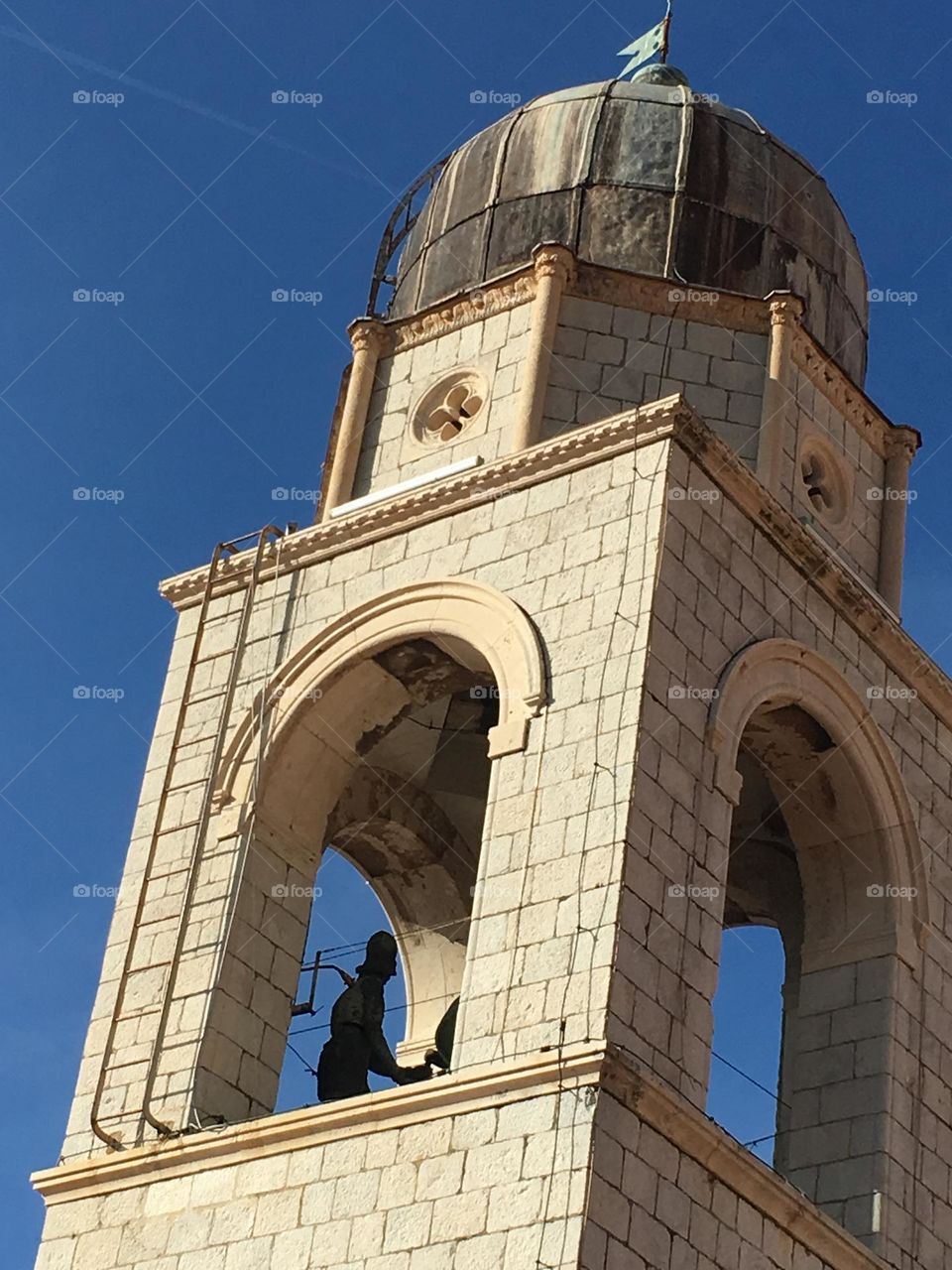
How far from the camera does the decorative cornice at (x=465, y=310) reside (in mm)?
21844

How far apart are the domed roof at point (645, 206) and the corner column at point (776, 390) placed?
1.78 ft

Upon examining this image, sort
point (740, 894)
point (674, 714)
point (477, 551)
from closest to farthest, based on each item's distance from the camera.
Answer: point (674, 714), point (477, 551), point (740, 894)

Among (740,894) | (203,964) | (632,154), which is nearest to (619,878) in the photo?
(203,964)

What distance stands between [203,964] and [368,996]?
1614 mm

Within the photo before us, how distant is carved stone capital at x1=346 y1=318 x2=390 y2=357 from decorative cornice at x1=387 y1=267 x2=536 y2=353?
74 millimetres

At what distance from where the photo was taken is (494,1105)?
16719 millimetres

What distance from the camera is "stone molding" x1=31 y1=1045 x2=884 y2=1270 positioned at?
16.5 m

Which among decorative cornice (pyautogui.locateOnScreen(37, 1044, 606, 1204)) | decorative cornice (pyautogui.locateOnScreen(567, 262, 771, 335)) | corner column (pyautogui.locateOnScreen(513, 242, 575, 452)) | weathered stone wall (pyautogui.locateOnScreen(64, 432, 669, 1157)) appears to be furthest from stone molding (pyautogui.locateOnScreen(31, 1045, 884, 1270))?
decorative cornice (pyautogui.locateOnScreen(567, 262, 771, 335))

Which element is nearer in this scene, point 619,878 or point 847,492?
point 619,878

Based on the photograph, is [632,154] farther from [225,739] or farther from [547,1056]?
[547,1056]

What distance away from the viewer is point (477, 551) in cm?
2008

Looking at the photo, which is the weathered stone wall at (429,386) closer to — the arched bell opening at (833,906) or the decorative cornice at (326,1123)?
the arched bell opening at (833,906)

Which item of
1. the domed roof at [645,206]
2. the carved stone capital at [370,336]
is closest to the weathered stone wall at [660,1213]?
the domed roof at [645,206]

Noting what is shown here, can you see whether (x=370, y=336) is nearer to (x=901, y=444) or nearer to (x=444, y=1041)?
(x=901, y=444)
